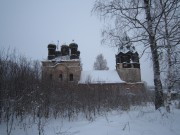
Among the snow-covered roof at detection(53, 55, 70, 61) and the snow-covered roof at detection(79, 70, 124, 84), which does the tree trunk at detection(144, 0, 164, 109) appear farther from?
the snow-covered roof at detection(53, 55, 70, 61)

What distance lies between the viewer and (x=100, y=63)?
4950 centimetres

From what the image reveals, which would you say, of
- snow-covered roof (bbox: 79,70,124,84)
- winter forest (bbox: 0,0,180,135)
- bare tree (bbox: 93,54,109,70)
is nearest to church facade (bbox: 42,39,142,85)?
snow-covered roof (bbox: 79,70,124,84)

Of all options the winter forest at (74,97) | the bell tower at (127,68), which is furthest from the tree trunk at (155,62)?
the bell tower at (127,68)

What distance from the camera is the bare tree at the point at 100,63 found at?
4897 cm

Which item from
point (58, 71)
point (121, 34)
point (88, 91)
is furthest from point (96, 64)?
point (121, 34)

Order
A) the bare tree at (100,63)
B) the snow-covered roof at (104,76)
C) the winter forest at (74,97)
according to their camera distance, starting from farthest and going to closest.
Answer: the bare tree at (100,63), the snow-covered roof at (104,76), the winter forest at (74,97)

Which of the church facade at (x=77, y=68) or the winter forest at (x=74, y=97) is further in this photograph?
the church facade at (x=77, y=68)

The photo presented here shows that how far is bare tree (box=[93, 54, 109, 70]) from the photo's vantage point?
48969mm

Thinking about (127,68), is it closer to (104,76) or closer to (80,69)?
(104,76)

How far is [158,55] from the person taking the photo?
970 centimetres

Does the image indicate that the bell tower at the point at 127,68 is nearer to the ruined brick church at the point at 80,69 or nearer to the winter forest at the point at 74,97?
the ruined brick church at the point at 80,69

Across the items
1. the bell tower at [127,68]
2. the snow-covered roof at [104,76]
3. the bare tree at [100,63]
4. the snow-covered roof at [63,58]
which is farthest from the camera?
the bare tree at [100,63]

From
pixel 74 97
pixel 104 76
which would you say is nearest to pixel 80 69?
pixel 104 76

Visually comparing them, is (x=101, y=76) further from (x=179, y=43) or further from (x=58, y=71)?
(x=179, y=43)
